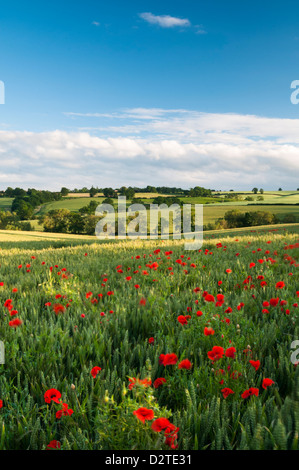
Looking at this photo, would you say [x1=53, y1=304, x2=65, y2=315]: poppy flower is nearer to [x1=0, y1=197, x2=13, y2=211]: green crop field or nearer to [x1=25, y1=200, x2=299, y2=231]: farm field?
[x1=25, y1=200, x2=299, y2=231]: farm field

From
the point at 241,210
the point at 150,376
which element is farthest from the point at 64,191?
the point at 150,376

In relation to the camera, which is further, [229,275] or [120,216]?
[120,216]

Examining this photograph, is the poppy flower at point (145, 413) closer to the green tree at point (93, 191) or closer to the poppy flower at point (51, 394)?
the poppy flower at point (51, 394)

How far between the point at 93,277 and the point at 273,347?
3.46m

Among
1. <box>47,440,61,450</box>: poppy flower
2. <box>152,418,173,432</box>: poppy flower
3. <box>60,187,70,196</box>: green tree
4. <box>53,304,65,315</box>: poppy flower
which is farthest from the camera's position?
<box>60,187,70,196</box>: green tree

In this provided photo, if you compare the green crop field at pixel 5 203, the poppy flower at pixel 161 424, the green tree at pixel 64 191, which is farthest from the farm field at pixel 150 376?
the green tree at pixel 64 191

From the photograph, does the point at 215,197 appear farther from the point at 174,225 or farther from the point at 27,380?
the point at 27,380
